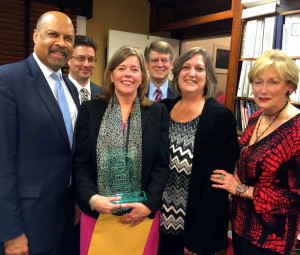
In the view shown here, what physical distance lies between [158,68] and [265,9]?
40.4 inches

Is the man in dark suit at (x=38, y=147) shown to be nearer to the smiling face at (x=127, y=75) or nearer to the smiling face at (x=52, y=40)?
the smiling face at (x=52, y=40)

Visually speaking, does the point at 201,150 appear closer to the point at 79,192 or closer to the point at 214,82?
the point at 214,82

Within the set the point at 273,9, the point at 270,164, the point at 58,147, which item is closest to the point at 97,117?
the point at 58,147

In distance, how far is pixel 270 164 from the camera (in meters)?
1.29

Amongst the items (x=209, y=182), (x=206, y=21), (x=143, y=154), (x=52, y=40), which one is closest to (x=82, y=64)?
(x=52, y=40)

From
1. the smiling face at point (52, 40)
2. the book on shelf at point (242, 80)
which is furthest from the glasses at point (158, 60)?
the smiling face at point (52, 40)

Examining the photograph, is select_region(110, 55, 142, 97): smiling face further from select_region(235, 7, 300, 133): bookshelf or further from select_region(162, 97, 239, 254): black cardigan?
select_region(235, 7, 300, 133): bookshelf

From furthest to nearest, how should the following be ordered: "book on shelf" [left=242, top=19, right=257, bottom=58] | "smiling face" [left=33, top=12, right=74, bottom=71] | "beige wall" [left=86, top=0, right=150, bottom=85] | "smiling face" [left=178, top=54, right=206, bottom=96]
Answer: "beige wall" [left=86, top=0, right=150, bottom=85], "book on shelf" [left=242, top=19, right=257, bottom=58], "smiling face" [left=178, top=54, right=206, bottom=96], "smiling face" [left=33, top=12, right=74, bottom=71]

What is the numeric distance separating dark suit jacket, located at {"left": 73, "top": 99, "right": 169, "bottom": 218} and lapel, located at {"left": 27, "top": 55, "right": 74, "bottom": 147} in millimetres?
96

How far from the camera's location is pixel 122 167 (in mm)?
1343

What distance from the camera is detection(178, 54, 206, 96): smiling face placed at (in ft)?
5.08

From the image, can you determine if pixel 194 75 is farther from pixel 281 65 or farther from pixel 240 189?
pixel 240 189

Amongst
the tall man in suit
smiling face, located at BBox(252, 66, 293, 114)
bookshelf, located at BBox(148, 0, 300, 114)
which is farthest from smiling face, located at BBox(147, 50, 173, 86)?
smiling face, located at BBox(252, 66, 293, 114)

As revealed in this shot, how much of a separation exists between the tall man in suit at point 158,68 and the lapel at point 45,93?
1220 millimetres
